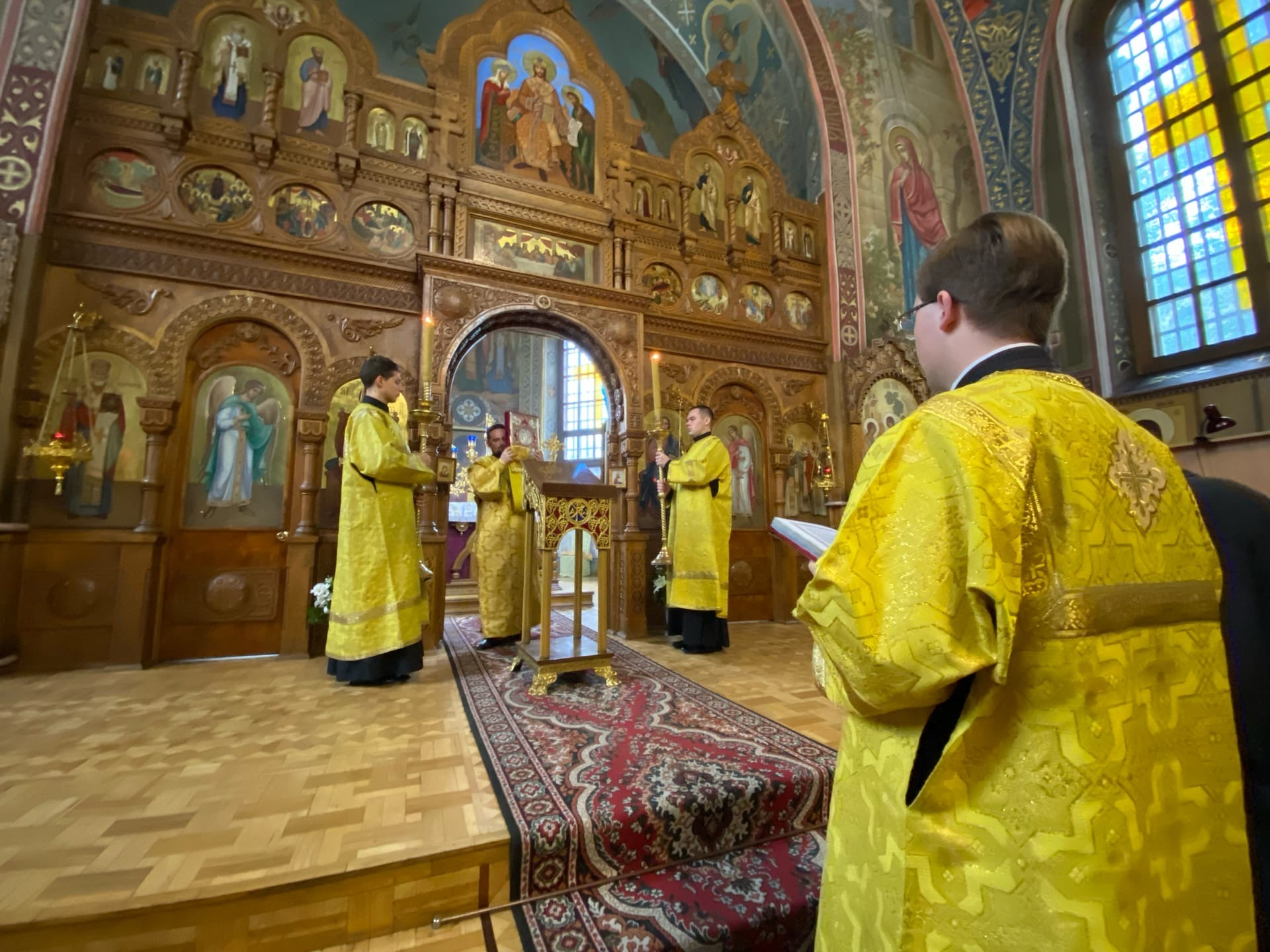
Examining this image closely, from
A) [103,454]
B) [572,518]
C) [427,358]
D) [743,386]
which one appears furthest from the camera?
[743,386]

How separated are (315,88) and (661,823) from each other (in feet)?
25.9

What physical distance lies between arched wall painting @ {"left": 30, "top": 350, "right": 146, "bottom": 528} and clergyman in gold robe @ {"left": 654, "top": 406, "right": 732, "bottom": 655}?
4898 mm

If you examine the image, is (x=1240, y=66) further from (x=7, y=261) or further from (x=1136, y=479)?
(x=7, y=261)

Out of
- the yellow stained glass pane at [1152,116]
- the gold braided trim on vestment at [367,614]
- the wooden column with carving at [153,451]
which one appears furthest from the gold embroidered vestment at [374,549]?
the yellow stained glass pane at [1152,116]

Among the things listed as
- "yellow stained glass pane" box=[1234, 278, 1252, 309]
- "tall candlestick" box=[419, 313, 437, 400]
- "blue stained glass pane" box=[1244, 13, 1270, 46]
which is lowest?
"tall candlestick" box=[419, 313, 437, 400]

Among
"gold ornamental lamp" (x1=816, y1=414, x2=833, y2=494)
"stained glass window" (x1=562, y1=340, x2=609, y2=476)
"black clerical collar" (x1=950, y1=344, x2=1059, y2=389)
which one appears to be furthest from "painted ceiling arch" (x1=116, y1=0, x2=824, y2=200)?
"black clerical collar" (x1=950, y1=344, x2=1059, y2=389)

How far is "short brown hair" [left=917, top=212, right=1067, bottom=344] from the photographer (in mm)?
1080

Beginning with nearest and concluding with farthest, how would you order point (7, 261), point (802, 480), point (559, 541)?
point (559, 541) → point (7, 261) → point (802, 480)

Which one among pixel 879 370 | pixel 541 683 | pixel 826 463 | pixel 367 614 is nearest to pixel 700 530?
pixel 541 683

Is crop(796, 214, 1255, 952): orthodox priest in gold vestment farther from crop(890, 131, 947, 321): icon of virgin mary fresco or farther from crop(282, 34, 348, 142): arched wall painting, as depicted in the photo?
crop(890, 131, 947, 321): icon of virgin mary fresco

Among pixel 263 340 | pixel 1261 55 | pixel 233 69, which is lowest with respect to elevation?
pixel 263 340

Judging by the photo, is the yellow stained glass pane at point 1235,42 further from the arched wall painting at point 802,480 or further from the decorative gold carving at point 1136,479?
the decorative gold carving at point 1136,479

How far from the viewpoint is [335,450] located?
581cm

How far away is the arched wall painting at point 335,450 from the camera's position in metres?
5.71
